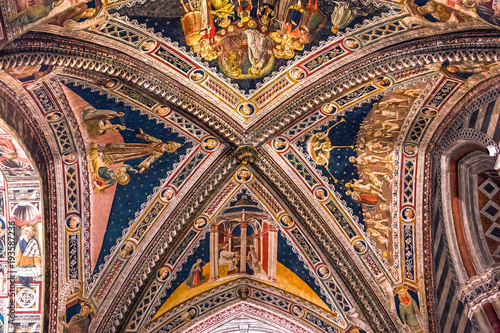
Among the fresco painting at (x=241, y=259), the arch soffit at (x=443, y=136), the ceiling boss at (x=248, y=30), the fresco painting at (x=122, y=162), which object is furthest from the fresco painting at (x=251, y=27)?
the fresco painting at (x=241, y=259)

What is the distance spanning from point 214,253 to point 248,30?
4.89 meters

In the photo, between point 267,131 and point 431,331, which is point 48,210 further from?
point 431,331

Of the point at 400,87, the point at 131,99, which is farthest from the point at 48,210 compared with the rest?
the point at 400,87

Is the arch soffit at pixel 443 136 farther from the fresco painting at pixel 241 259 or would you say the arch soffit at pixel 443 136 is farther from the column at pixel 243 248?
the column at pixel 243 248

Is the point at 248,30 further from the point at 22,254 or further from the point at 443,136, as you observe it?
the point at 22,254

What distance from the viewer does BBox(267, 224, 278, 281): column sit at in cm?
1405

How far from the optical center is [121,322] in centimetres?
1315

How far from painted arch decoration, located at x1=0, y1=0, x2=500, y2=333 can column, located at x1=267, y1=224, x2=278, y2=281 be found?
0.11 ft

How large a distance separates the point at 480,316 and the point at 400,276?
179cm

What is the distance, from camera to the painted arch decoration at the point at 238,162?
36.9 feet

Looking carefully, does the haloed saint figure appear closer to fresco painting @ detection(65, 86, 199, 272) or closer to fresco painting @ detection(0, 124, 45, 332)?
fresco painting @ detection(65, 86, 199, 272)

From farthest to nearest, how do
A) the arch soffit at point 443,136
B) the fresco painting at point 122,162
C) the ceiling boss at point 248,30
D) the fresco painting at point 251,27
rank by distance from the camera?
the fresco painting at point 122,162 < the arch soffit at point 443,136 < the ceiling boss at point 248,30 < the fresco painting at point 251,27

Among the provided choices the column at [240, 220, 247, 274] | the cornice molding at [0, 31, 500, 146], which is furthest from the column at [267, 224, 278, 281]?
the cornice molding at [0, 31, 500, 146]

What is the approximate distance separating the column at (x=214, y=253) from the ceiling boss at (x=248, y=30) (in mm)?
3462
